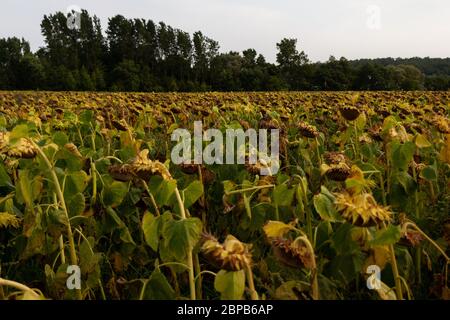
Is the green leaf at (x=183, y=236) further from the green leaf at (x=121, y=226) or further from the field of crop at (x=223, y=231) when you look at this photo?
the green leaf at (x=121, y=226)

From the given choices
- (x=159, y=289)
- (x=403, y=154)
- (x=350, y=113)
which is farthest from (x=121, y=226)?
(x=350, y=113)

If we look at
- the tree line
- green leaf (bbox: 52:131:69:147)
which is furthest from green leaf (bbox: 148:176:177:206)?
the tree line

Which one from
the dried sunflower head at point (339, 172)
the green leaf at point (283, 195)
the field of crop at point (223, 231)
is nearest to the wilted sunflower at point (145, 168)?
the field of crop at point (223, 231)

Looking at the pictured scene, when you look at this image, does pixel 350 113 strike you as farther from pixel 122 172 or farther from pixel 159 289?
pixel 159 289

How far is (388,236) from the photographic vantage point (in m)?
1.08

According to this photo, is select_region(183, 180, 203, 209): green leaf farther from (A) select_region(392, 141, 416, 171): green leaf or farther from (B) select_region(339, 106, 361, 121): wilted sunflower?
(B) select_region(339, 106, 361, 121): wilted sunflower

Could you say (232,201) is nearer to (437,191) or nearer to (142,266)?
(142,266)

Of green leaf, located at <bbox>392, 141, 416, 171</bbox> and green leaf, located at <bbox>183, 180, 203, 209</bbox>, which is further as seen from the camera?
green leaf, located at <bbox>392, 141, 416, 171</bbox>

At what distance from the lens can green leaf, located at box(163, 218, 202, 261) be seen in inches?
48.4

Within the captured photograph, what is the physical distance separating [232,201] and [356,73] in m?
40.9

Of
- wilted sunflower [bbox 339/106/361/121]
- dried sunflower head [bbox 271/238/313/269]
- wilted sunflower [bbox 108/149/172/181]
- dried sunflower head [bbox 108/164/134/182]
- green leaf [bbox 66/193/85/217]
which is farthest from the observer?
wilted sunflower [bbox 339/106/361/121]

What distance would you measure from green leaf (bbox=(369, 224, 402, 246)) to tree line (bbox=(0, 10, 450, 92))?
3640 centimetres

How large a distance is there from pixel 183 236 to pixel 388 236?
494 mm
